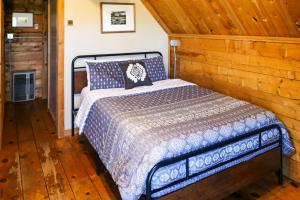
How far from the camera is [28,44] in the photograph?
504 centimetres

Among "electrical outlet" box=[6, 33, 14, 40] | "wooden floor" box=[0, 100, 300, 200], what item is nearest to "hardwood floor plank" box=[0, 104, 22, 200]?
"wooden floor" box=[0, 100, 300, 200]

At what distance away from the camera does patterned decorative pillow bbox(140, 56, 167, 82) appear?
3621 mm

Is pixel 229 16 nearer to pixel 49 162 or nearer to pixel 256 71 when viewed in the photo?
pixel 256 71

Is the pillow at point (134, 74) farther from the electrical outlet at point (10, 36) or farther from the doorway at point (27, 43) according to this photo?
the electrical outlet at point (10, 36)

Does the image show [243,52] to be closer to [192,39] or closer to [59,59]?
[192,39]

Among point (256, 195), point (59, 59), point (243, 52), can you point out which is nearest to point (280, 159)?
point (256, 195)

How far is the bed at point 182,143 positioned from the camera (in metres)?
1.80

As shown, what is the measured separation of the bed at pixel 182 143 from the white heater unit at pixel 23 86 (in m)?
2.72

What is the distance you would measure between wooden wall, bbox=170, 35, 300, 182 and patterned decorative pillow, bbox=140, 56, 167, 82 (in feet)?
1.50

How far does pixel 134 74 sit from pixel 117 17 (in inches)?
34.5

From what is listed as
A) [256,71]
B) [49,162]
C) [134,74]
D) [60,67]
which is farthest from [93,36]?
[256,71]

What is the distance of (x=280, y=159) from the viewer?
2438 millimetres

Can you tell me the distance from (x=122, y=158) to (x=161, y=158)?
39 cm

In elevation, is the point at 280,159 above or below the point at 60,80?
below
